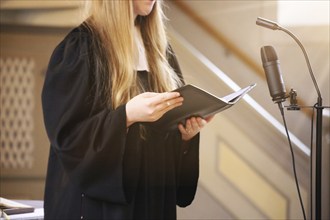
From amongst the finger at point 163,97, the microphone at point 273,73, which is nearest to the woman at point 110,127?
the finger at point 163,97

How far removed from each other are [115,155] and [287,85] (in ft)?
3.91

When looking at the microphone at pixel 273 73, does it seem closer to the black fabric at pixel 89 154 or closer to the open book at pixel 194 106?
→ the open book at pixel 194 106

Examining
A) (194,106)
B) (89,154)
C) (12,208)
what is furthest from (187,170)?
(12,208)

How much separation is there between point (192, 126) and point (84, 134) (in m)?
0.32

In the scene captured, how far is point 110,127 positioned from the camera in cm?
122

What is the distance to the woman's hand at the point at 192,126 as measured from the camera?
1396mm

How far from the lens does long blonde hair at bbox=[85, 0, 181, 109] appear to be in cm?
131

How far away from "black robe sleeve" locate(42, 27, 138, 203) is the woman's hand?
23 cm

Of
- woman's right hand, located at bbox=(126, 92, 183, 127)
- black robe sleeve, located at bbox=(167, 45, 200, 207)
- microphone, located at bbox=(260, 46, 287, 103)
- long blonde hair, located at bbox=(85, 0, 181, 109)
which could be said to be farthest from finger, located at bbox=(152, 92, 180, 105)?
microphone, located at bbox=(260, 46, 287, 103)

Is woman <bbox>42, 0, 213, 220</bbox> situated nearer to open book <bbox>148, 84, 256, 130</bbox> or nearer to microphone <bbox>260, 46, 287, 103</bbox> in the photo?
open book <bbox>148, 84, 256, 130</bbox>

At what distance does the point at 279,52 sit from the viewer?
228 centimetres

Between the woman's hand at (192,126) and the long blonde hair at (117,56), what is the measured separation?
117 millimetres

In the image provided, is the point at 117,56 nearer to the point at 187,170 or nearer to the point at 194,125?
the point at 194,125

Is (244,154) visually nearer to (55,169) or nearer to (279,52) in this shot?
(279,52)
